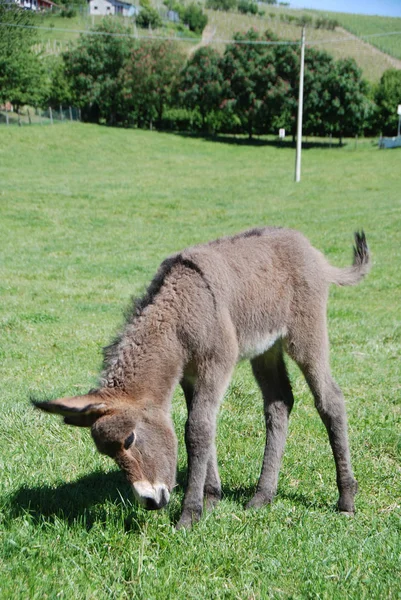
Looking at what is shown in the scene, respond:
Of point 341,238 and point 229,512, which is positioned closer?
point 229,512

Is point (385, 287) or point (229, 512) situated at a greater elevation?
point (229, 512)

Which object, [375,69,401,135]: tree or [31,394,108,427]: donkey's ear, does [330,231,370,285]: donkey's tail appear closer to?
[31,394,108,427]: donkey's ear

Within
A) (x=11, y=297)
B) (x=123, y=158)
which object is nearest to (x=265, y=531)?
(x=11, y=297)

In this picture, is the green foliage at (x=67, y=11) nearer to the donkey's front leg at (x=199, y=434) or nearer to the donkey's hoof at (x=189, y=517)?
the donkey's front leg at (x=199, y=434)

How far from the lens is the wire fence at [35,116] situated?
5144 cm

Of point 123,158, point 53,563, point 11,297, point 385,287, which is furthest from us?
point 123,158

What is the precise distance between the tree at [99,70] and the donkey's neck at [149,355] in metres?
61.3

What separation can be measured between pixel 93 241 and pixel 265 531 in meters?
18.2

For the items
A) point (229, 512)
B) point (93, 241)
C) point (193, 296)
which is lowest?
point (93, 241)

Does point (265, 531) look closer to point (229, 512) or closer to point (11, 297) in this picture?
point (229, 512)

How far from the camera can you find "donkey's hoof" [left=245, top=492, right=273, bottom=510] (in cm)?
487

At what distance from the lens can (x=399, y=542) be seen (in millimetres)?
4199

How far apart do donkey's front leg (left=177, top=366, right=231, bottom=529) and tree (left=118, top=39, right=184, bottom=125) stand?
198 feet

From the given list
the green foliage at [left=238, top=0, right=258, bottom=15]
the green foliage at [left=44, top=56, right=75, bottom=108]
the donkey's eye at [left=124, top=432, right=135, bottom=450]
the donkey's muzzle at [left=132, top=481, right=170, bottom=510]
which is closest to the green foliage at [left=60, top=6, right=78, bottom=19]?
the green foliage at [left=44, top=56, right=75, bottom=108]
